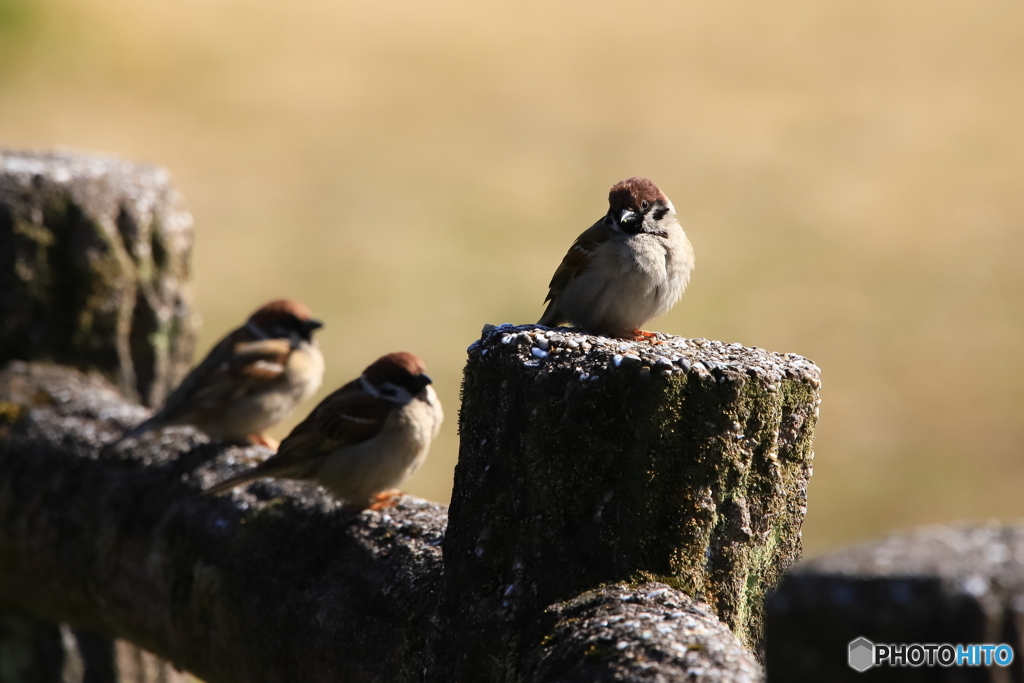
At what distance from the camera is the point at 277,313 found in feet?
20.3

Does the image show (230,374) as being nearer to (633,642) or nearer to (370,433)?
(370,433)

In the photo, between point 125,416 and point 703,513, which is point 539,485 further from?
point 125,416

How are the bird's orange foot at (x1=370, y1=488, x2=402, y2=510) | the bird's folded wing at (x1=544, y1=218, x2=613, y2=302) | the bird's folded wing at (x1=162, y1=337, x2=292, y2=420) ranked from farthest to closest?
the bird's folded wing at (x1=162, y1=337, x2=292, y2=420) < the bird's folded wing at (x1=544, y1=218, x2=613, y2=302) < the bird's orange foot at (x1=370, y1=488, x2=402, y2=510)

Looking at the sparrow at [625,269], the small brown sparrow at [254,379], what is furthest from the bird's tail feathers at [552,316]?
the small brown sparrow at [254,379]

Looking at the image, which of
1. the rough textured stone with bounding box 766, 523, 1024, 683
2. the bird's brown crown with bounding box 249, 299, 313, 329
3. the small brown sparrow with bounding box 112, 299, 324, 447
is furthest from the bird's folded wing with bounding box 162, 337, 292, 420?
the rough textured stone with bounding box 766, 523, 1024, 683

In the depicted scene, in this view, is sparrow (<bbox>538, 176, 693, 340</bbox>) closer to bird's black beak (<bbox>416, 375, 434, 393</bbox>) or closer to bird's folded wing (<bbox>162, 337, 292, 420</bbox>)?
bird's black beak (<bbox>416, 375, 434, 393</bbox>)

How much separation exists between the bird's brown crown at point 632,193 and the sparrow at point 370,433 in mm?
1195

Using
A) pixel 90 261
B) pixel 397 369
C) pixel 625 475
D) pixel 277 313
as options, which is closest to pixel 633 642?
pixel 625 475

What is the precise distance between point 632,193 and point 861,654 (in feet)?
8.92

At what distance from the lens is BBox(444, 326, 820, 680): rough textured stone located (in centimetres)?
238

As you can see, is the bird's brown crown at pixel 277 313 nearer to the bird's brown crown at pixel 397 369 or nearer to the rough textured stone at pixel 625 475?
the bird's brown crown at pixel 397 369

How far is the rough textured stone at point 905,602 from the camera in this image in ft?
4.77

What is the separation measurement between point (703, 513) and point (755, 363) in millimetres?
376

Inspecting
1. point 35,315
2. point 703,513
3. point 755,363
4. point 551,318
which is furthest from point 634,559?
point 35,315
